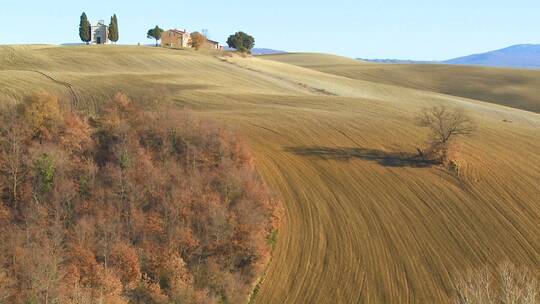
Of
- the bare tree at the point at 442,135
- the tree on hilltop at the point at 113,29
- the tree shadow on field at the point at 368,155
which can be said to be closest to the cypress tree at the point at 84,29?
the tree on hilltop at the point at 113,29

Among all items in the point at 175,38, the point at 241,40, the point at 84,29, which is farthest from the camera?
the point at 241,40

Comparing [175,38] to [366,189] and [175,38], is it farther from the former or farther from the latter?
[366,189]

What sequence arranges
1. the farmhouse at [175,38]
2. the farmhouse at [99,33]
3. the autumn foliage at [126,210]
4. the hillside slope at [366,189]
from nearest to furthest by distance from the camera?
the autumn foliage at [126,210], the hillside slope at [366,189], the farmhouse at [99,33], the farmhouse at [175,38]

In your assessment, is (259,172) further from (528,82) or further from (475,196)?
(528,82)

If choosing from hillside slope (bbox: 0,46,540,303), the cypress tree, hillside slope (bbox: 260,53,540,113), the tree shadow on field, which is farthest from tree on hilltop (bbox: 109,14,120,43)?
the tree shadow on field

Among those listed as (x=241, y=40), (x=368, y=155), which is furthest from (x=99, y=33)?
(x=368, y=155)

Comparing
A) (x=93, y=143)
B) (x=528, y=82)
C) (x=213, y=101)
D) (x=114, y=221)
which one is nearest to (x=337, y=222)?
(x=114, y=221)

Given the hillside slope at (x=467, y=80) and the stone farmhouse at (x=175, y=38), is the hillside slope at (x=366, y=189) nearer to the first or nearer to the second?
the hillside slope at (x=467, y=80)
